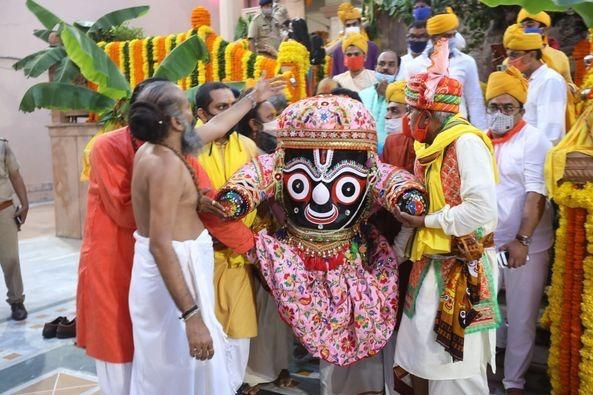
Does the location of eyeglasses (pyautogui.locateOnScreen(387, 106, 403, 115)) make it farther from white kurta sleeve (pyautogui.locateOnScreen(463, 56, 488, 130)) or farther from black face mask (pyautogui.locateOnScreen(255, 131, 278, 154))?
white kurta sleeve (pyautogui.locateOnScreen(463, 56, 488, 130))

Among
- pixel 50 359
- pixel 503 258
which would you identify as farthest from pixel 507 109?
pixel 50 359

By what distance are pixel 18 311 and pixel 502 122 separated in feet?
14.4

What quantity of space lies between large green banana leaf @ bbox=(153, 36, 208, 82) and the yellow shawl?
2.45 m

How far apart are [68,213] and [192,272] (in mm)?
7089

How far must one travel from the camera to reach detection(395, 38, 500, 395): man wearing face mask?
96.5 inches

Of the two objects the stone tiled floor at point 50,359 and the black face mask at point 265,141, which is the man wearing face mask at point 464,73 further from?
the stone tiled floor at point 50,359

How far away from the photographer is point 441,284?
8.57ft

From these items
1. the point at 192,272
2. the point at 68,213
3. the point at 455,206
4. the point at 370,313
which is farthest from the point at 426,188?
the point at 68,213

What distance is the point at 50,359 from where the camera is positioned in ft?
13.7

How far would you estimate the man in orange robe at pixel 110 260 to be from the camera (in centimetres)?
254

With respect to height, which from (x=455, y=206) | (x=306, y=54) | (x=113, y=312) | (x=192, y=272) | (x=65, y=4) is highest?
(x=65, y=4)

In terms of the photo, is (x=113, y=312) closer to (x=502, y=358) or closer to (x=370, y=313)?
(x=370, y=313)

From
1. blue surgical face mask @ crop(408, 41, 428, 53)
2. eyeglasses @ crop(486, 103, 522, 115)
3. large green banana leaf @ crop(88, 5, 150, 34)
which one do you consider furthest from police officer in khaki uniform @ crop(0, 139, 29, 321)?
eyeglasses @ crop(486, 103, 522, 115)

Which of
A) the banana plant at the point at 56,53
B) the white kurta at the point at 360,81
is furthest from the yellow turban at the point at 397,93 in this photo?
the banana plant at the point at 56,53
